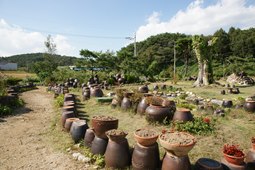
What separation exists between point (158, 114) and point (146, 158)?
2879mm

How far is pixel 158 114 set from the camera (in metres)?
6.96

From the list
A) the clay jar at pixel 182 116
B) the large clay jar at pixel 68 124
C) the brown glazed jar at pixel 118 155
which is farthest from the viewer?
the clay jar at pixel 182 116

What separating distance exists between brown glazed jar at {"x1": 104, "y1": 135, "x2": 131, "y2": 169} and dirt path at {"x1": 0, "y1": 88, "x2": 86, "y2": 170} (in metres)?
0.59

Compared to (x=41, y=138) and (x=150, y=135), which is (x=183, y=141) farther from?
(x=41, y=138)

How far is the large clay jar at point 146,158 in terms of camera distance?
4176 millimetres

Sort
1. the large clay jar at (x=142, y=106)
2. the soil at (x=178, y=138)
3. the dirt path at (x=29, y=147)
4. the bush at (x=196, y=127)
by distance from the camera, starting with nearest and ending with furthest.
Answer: the soil at (x=178, y=138)
the dirt path at (x=29, y=147)
the bush at (x=196, y=127)
the large clay jar at (x=142, y=106)

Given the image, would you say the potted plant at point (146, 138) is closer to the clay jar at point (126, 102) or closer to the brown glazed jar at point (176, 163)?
the brown glazed jar at point (176, 163)

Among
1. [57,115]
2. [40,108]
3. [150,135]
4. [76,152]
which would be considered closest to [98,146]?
[76,152]

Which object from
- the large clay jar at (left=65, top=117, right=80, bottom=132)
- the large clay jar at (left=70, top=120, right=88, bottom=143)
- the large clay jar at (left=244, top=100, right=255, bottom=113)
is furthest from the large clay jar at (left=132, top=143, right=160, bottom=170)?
the large clay jar at (left=244, top=100, right=255, bottom=113)

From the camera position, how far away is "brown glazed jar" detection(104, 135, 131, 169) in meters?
4.43

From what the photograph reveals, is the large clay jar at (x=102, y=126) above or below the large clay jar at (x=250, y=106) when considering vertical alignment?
above

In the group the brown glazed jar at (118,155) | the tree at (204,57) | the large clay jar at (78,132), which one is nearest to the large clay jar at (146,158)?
the brown glazed jar at (118,155)

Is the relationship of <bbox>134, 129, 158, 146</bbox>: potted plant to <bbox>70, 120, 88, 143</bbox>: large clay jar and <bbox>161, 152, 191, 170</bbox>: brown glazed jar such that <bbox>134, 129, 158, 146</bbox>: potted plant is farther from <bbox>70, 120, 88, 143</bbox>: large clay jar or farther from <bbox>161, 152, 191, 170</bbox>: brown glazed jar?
<bbox>70, 120, 88, 143</bbox>: large clay jar

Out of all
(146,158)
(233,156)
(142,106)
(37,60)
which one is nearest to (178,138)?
(146,158)
